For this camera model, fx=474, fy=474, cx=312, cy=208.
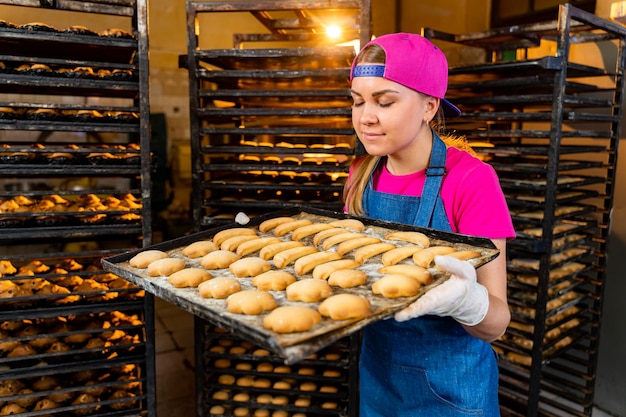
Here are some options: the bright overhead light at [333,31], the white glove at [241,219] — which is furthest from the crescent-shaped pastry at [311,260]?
the bright overhead light at [333,31]

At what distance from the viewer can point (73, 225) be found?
2561 mm

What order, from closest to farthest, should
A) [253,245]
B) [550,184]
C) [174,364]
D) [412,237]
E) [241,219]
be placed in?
[412,237] → [253,245] → [241,219] → [550,184] → [174,364]

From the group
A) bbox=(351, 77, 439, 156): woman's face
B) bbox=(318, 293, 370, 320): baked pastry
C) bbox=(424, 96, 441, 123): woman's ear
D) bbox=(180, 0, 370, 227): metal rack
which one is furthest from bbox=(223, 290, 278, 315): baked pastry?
bbox=(180, 0, 370, 227): metal rack

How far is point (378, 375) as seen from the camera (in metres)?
1.86

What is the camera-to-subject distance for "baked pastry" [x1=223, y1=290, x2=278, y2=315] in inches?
53.3

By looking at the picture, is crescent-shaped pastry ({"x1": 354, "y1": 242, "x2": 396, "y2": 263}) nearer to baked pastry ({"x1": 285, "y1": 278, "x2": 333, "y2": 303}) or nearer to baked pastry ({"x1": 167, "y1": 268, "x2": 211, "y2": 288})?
baked pastry ({"x1": 285, "y1": 278, "x2": 333, "y2": 303})

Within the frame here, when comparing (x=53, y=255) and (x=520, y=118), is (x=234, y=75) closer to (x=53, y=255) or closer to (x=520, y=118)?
(x=53, y=255)

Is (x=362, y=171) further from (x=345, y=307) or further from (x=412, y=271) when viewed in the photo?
(x=345, y=307)

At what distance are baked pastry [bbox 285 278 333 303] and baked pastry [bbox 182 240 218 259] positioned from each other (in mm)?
522

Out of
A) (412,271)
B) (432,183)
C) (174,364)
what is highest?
Result: (432,183)

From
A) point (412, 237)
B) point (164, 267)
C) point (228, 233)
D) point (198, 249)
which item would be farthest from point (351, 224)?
point (164, 267)

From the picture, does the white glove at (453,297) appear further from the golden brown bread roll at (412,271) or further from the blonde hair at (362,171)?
the blonde hair at (362,171)

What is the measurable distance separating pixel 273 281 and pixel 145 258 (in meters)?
0.53

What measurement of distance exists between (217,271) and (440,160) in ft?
2.97
